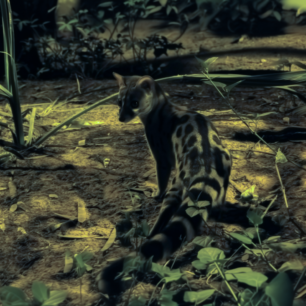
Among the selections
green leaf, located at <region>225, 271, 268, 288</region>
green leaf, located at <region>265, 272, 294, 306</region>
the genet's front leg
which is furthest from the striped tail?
green leaf, located at <region>265, 272, 294, 306</region>

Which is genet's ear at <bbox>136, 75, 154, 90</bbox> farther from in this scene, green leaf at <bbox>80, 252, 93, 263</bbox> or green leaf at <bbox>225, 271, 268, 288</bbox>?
green leaf at <bbox>225, 271, 268, 288</bbox>

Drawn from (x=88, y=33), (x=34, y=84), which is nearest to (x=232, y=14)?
(x=88, y=33)

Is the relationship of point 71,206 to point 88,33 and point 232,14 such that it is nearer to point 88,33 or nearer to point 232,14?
point 88,33

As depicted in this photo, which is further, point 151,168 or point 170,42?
point 170,42

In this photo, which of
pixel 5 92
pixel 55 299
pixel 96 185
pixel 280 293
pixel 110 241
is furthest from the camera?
pixel 5 92

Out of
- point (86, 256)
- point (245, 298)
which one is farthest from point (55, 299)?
point (245, 298)

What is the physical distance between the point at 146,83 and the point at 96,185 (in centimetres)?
79

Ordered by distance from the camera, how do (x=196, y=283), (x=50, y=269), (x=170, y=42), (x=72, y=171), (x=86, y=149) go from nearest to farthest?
(x=196, y=283), (x=50, y=269), (x=72, y=171), (x=86, y=149), (x=170, y=42)

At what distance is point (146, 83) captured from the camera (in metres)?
2.81

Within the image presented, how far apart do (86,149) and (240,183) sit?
1.34 metres

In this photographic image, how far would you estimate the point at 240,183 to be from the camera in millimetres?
2789

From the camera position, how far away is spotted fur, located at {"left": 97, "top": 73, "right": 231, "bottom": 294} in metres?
2.00

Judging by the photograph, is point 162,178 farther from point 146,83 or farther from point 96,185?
point 146,83

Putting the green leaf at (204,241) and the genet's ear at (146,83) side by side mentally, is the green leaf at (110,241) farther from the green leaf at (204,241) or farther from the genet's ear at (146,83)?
the genet's ear at (146,83)
